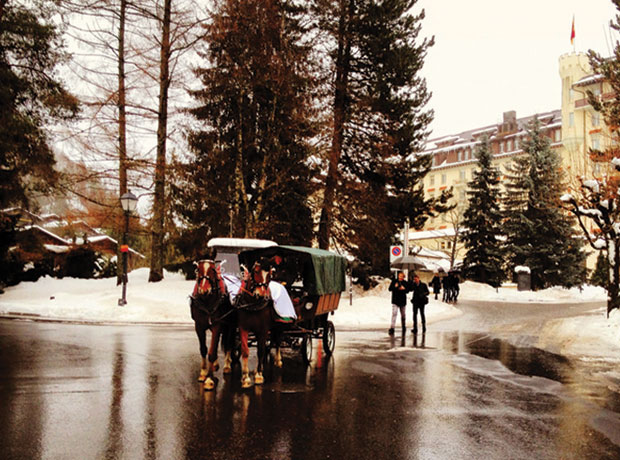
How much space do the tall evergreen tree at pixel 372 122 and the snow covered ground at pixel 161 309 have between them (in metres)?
4.14

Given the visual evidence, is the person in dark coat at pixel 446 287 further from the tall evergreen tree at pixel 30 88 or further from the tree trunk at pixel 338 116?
the tall evergreen tree at pixel 30 88

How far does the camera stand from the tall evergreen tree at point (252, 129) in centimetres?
2678

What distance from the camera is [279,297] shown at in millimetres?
10422

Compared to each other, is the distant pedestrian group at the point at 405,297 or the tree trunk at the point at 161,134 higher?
the tree trunk at the point at 161,134

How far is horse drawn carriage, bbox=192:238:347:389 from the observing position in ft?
32.2

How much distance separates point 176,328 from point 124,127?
1497 cm

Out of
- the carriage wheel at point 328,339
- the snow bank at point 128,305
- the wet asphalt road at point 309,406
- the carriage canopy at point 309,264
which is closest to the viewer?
the wet asphalt road at point 309,406

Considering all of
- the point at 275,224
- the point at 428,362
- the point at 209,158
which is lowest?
the point at 428,362

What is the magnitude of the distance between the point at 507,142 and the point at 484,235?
45896 mm

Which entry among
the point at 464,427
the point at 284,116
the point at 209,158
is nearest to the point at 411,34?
the point at 284,116

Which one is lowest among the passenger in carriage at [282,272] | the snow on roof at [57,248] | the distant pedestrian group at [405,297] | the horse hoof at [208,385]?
the horse hoof at [208,385]

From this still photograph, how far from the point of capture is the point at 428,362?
1334 centimetres

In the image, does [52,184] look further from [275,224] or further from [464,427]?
[464,427]

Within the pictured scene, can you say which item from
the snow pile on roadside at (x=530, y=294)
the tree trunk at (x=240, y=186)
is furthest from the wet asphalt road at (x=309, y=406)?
the snow pile on roadside at (x=530, y=294)
